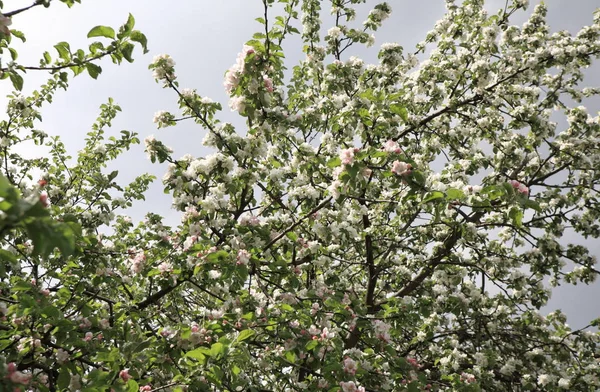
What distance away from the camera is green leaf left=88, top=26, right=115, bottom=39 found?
2.57m

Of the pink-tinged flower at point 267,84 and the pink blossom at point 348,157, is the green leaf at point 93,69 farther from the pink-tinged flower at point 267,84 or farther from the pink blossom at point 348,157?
the pink blossom at point 348,157

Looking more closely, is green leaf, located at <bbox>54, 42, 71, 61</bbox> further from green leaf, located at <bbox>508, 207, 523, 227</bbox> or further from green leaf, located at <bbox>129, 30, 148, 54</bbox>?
green leaf, located at <bbox>508, 207, 523, 227</bbox>

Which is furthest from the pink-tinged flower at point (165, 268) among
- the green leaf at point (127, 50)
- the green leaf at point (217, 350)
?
the green leaf at point (127, 50)

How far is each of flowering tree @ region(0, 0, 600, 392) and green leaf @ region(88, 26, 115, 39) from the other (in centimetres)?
3

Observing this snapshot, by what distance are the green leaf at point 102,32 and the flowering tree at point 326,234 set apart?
0.09ft

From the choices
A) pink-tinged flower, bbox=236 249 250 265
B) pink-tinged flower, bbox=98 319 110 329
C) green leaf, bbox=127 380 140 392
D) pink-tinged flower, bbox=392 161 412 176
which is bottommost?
green leaf, bbox=127 380 140 392

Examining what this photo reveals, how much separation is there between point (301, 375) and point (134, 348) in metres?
3.01

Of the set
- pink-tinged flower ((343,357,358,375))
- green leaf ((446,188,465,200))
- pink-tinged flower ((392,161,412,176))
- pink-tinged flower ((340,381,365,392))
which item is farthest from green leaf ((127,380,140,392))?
green leaf ((446,188,465,200))

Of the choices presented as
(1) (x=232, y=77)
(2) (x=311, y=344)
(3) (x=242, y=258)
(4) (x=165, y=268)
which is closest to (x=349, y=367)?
(2) (x=311, y=344)

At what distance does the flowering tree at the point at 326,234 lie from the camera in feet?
10.5

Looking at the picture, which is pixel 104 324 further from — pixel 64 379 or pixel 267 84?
pixel 267 84

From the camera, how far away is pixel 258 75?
13.8 ft

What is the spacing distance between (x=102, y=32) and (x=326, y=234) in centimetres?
296

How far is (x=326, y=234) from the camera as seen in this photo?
4758 millimetres
